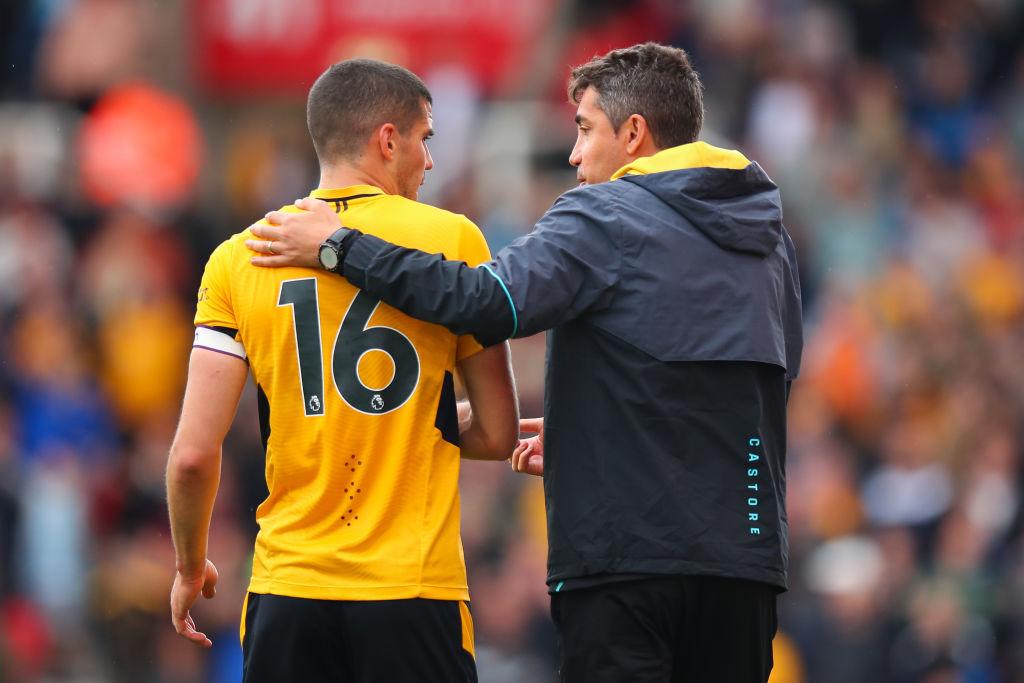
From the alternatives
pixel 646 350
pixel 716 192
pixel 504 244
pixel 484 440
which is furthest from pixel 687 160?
pixel 504 244

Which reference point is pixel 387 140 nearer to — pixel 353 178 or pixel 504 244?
pixel 353 178

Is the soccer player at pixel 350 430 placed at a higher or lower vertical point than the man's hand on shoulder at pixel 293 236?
lower

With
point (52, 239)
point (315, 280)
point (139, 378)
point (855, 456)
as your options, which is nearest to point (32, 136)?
point (52, 239)

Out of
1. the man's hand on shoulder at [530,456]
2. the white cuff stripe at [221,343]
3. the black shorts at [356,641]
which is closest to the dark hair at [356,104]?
the white cuff stripe at [221,343]

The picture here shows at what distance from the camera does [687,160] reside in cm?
473

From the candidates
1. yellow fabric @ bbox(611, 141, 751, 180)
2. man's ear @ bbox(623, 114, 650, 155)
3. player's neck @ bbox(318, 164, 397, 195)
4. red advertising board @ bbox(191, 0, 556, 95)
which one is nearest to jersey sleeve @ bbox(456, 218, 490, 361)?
player's neck @ bbox(318, 164, 397, 195)

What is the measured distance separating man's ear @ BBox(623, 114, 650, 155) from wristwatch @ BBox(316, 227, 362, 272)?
34.7 inches

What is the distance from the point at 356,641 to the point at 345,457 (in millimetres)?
462

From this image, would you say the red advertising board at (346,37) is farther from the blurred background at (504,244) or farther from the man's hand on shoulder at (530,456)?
the man's hand on shoulder at (530,456)

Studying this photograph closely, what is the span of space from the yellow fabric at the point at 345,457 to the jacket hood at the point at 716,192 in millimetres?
623

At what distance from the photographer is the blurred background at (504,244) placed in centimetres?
989

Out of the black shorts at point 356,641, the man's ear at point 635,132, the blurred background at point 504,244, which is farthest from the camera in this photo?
the blurred background at point 504,244

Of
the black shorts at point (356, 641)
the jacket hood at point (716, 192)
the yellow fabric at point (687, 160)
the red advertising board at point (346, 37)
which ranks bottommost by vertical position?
the black shorts at point (356, 641)

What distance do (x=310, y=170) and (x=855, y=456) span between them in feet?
16.5
